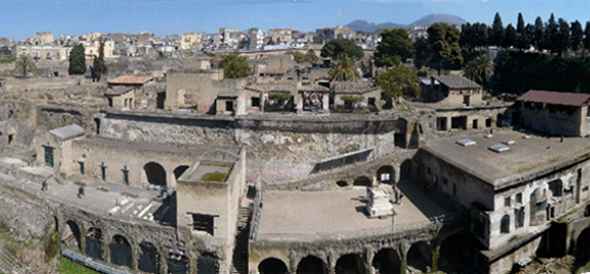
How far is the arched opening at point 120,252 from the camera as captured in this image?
27.6 meters

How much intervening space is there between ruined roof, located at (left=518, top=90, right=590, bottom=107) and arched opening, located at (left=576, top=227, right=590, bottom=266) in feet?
29.7

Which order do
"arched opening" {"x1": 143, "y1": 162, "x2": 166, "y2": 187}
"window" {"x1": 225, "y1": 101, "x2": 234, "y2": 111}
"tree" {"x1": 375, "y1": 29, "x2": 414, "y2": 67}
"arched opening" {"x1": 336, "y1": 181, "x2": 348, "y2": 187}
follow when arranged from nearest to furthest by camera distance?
"arched opening" {"x1": 336, "y1": 181, "x2": 348, "y2": 187} < "arched opening" {"x1": 143, "y1": 162, "x2": 166, "y2": 187} < "window" {"x1": 225, "y1": 101, "x2": 234, "y2": 111} < "tree" {"x1": 375, "y1": 29, "x2": 414, "y2": 67}

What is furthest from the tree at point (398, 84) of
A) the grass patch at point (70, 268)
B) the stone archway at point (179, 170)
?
the grass patch at point (70, 268)

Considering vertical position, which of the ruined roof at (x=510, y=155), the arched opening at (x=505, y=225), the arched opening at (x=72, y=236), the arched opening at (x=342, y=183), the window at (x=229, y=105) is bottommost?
the arched opening at (x=72, y=236)

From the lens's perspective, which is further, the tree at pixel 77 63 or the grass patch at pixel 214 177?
the tree at pixel 77 63

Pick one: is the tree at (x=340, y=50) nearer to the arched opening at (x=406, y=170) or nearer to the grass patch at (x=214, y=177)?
the arched opening at (x=406, y=170)

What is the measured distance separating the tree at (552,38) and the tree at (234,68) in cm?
2971

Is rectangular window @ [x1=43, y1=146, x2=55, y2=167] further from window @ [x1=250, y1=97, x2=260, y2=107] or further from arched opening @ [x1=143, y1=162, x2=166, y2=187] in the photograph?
window @ [x1=250, y1=97, x2=260, y2=107]

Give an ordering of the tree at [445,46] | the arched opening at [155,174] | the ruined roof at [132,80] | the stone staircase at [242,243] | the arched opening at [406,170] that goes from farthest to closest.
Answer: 1. the tree at [445,46]
2. the ruined roof at [132,80]
3. the arched opening at [155,174]
4. the arched opening at [406,170]
5. the stone staircase at [242,243]

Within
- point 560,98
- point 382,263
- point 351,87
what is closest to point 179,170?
point 382,263

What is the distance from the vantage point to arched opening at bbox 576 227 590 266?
91.1 feet

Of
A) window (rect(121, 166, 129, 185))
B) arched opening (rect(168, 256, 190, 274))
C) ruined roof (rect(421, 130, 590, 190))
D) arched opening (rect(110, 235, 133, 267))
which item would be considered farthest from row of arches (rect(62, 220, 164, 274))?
ruined roof (rect(421, 130, 590, 190))

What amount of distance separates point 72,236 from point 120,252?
3907 millimetres

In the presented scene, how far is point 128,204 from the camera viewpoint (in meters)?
31.0
